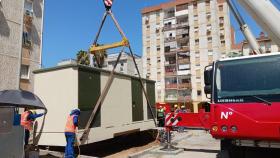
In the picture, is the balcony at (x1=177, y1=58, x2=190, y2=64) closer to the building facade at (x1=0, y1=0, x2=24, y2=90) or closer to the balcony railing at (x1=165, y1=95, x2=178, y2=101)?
the balcony railing at (x1=165, y1=95, x2=178, y2=101)

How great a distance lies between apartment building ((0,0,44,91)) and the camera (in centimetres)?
2006

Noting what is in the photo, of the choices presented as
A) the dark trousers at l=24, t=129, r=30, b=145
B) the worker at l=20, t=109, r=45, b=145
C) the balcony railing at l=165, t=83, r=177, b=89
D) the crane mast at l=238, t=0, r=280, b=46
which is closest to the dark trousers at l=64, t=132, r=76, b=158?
the worker at l=20, t=109, r=45, b=145

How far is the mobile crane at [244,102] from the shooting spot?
6.50m

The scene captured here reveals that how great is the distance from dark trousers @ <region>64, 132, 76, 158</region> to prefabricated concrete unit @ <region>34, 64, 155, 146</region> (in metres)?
0.45

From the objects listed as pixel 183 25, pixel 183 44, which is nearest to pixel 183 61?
pixel 183 44

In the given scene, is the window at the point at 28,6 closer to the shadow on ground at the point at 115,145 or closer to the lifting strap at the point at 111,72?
the lifting strap at the point at 111,72

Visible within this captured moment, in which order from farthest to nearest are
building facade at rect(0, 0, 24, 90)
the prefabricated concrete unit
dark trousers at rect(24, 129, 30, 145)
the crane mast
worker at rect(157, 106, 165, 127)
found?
worker at rect(157, 106, 165, 127) → building facade at rect(0, 0, 24, 90) → dark trousers at rect(24, 129, 30, 145) → the prefabricated concrete unit → the crane mast

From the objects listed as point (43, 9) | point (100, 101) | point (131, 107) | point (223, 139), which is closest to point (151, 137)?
point (131, 107)

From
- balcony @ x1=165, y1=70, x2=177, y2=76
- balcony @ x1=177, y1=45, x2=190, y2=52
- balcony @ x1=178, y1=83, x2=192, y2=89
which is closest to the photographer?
balcony @ x1=178, y1=83, x2=192, y2=89

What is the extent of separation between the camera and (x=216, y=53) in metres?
51.3

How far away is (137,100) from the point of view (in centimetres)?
1245

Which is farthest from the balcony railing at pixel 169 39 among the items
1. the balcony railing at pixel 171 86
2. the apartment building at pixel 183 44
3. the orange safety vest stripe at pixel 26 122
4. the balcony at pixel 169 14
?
the orange safety vest stripe at pixel 26 122

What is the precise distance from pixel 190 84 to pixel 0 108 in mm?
47163

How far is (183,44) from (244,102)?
49605 mm
